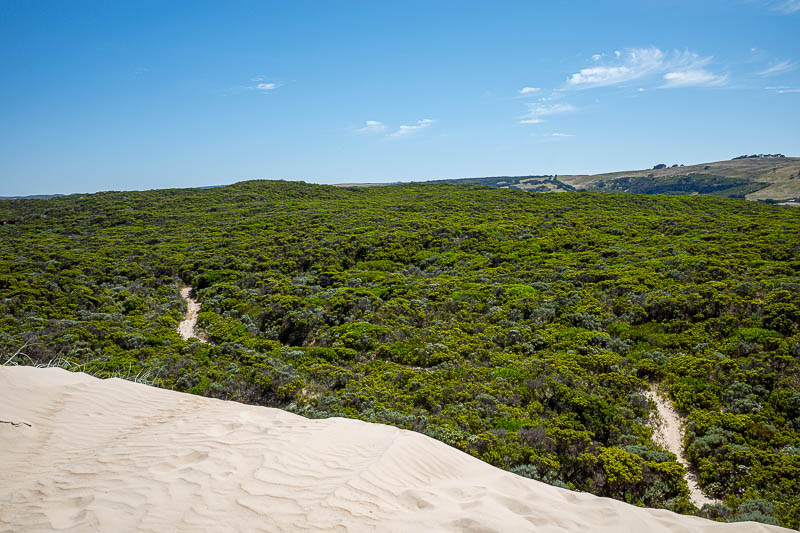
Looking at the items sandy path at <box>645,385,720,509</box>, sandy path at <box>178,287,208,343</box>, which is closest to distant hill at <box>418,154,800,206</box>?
sandy path at <box>645,385,720,509</box>

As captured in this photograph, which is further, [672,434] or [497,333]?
[497,333]

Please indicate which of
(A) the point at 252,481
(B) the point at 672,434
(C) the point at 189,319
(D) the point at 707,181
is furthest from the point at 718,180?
(A) the point at 252,481

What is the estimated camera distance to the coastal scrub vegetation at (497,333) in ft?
21.5

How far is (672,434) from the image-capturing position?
284 inches

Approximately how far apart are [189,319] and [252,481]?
1303 centimetres

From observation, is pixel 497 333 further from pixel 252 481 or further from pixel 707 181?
pixel 707 181

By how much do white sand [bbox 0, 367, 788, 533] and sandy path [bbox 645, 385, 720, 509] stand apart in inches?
94.6

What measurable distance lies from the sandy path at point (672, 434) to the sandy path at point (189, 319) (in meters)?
13.3

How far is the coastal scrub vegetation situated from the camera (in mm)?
6566

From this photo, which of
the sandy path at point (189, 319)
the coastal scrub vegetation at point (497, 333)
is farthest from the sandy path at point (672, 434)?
the sandy path at point (189, 319)

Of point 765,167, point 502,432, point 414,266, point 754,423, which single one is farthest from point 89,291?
point 765,167

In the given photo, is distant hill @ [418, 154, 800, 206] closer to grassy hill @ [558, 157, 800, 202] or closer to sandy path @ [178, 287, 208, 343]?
grassy hill @ [558, 157, 800, 202]

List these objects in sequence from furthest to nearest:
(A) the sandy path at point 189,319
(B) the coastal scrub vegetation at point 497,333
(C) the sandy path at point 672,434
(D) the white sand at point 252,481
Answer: (A) the sandy path at point 189,319, (B) the coastal scrub vegetation at point 497,333, (C) the sandy path at point 672,434, (D) the white sand at point 252,481

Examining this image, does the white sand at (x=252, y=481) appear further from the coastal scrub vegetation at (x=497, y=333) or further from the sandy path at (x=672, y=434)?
the sandy path at (x=672, y=434)
